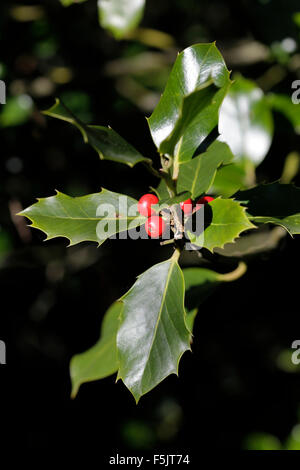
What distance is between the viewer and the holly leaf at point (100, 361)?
126 cm

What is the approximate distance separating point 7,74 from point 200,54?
124 cm

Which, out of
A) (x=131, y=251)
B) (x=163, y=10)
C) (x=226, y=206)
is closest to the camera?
(x=226, y=206)

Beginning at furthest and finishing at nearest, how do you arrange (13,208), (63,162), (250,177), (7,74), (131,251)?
(131,251) → (63,162) → (13,208) → (7,74) → (250,177)

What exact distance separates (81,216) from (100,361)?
534mm

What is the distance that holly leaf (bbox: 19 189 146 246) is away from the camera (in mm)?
880

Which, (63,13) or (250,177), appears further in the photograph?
(63,13)

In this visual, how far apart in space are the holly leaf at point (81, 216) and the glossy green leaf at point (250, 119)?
1.84ft

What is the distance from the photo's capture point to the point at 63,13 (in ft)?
7.65

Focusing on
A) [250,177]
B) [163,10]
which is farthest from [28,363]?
[163,10]

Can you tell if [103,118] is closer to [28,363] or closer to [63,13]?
[63,13]

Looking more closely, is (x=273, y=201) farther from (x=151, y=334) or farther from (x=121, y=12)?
(x=121, y=12)

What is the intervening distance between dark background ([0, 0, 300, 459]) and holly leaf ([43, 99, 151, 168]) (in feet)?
4.22

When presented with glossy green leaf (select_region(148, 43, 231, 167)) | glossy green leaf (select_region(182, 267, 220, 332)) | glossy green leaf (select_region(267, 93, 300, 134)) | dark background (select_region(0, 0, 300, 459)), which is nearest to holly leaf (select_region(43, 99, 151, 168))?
glossy green leaf (select_region(148, 43, 231, 167))

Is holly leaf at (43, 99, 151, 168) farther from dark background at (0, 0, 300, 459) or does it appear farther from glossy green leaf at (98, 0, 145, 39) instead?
dark background at (0, 0, 300, 459)
